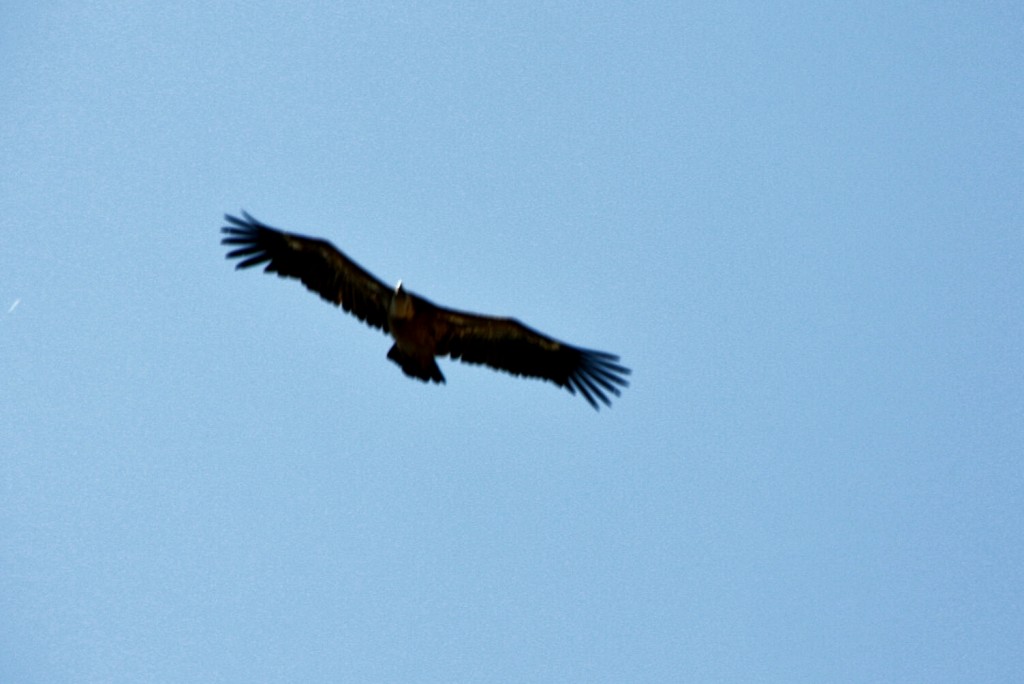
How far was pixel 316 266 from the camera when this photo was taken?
31750 mm

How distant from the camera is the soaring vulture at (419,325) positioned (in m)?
31.4

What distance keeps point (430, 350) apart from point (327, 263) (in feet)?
5.90

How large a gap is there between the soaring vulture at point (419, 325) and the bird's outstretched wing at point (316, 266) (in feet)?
0.04

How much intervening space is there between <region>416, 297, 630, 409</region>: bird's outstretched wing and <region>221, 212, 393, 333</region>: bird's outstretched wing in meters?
0.93

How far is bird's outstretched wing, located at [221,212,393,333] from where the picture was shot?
3141cm

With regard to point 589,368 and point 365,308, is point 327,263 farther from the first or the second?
point 589,368

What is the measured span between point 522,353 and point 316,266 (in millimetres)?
3070

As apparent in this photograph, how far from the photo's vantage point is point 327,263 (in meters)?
31.7

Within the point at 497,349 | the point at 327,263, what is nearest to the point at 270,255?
the point at 327,263

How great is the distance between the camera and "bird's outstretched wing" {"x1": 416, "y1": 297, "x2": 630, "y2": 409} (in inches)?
1255

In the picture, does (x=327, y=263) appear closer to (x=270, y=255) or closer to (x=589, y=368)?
(x=270, y=255)

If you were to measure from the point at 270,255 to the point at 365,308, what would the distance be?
147 centimetres

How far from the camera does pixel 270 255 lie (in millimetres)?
31562

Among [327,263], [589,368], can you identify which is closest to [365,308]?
[327,263]
